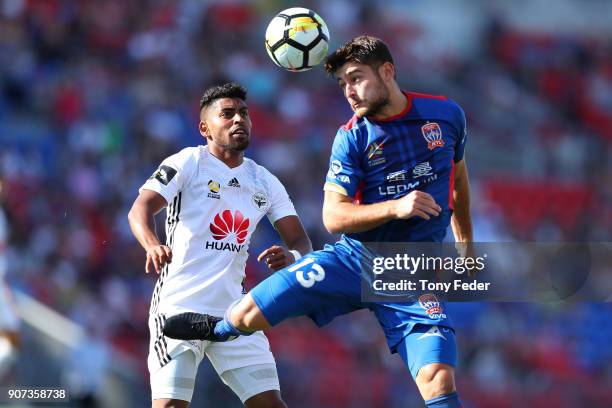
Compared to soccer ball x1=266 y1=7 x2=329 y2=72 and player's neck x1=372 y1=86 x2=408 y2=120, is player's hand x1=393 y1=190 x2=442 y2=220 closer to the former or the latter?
player's neck x1=372 y1=86 x2=408 y2=120

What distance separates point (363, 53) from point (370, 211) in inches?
37.4

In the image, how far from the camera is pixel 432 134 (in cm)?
621

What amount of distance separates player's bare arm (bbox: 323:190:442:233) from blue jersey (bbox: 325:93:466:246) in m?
0.09

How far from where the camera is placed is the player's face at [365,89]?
6125 millimetres

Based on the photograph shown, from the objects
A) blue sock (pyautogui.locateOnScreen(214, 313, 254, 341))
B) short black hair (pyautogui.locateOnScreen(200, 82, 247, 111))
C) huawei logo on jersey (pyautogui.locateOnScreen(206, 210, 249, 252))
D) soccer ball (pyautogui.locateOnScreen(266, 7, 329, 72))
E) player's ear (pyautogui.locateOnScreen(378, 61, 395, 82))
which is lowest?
blue sock (pyautogui.locateOnScreen(214, 313, 254, 341))

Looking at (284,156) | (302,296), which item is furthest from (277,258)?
(284,156)

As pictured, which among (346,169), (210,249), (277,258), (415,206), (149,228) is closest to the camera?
(415,206)

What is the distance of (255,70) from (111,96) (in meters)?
2.45

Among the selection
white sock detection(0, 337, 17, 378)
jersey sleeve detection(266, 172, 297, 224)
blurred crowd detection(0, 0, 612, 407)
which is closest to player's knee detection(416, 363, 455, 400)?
jersey sleeve detection(266, 172, 297, 224)

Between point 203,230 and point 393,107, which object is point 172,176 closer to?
point 203,230

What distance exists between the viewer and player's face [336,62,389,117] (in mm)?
6125

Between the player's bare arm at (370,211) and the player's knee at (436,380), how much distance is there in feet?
2.64

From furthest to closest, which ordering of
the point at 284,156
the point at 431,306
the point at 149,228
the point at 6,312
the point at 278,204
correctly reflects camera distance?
the point at 284,156 < the point at 6,312 < the point at 278,204 < the point at 149,228 < the point at 431,306

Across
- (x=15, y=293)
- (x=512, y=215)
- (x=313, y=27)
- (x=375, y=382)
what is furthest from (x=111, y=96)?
(x=313, y=27)
